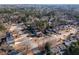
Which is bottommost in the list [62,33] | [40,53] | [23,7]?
[40,53]

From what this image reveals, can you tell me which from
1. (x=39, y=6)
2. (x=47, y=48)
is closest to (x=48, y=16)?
(x=39, y=6)

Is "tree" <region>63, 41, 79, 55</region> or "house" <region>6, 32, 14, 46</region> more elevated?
"house" <region>6, 32, 14, 46</region>

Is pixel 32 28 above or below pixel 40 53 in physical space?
above

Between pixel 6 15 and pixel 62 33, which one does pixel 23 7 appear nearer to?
pixel 6 15

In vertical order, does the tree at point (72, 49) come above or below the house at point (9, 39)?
below
